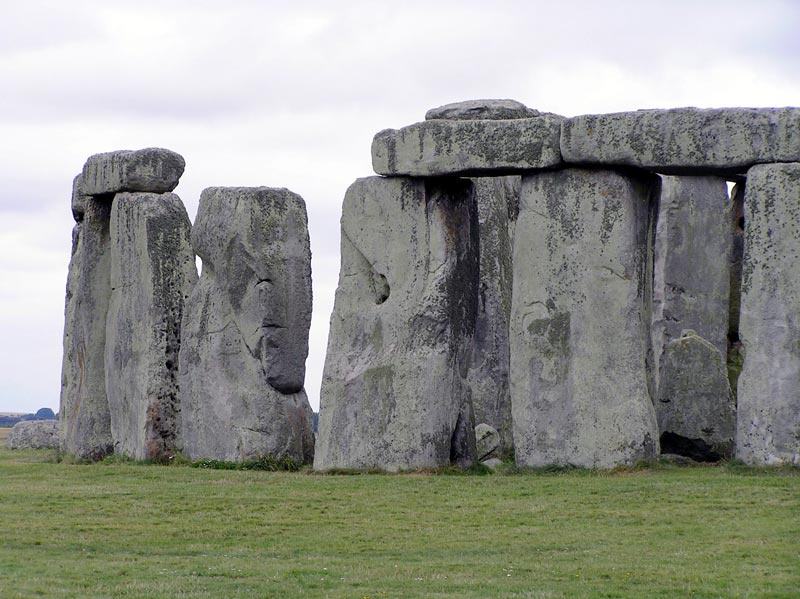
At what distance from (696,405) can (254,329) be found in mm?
6180

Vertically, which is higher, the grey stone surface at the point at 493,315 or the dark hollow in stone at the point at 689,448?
the grey stone surface at the point at 493,315

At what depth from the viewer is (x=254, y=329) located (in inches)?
1018

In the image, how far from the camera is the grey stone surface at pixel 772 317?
22453 millimetres

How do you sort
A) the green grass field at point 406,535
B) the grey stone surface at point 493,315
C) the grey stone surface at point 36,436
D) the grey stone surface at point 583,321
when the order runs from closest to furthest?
1. the green grass field at point 406,535
2. the grey stone surface at point 583,321
3. the grey stone surface at point 493,315
4. the grey stone surface at point 36,436

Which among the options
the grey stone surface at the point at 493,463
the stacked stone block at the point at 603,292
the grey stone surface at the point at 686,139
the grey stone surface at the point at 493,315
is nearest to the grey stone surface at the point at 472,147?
the stacked stone block at the point at 603,292

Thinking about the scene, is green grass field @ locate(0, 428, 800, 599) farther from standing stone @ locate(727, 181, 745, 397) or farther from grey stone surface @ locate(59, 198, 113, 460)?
standing stone @ locate(727, 181, 745, 397)

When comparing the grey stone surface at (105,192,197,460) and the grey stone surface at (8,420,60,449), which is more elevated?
the grey stone surface at (105,192,197,460)

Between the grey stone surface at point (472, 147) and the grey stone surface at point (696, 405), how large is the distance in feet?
11.9

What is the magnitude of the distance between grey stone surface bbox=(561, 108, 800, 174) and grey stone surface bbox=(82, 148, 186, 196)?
279 inches

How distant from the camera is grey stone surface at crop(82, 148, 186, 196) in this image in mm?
27844

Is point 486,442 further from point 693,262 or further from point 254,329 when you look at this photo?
point 693,262

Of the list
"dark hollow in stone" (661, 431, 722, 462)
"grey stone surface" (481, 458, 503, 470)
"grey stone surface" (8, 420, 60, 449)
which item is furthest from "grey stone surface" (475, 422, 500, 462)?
"grey stone surface" (8, 420, 60, 449)

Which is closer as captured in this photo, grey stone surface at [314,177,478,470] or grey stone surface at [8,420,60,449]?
grey stone surface at [314,177,478,470]

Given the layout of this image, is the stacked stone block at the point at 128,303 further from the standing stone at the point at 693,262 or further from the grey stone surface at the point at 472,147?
the standing stone at the point at 693,262
